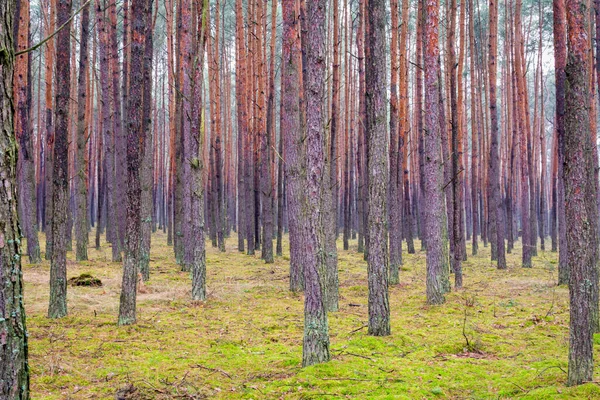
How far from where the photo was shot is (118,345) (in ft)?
19.4

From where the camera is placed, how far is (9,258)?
2.46m

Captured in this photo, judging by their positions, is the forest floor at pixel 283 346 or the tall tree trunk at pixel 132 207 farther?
the tall tree trunk at pixel 132 207

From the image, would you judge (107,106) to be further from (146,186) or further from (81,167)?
(146,186)

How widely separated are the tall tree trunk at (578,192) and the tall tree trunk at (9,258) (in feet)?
13.5

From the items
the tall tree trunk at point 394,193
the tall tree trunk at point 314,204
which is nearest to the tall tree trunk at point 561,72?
the tall tree trunk at point 314,204

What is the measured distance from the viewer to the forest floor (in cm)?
448

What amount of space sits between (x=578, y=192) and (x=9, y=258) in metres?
4.19

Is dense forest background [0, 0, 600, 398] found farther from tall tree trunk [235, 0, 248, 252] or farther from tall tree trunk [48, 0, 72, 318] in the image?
tall tree trunk [235, 0, 248, 252]

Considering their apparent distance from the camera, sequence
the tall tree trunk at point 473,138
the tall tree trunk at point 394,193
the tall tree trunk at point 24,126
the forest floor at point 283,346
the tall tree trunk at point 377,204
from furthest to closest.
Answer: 1. the tall tree trunk at point 473,138
2. the tall tree trunk at point 24,126
3. the tall tree trunk at point 394,193
4. the tall tree trunk at point 377,204
5. the forest floor at point 283,346

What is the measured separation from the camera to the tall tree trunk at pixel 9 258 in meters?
2.42

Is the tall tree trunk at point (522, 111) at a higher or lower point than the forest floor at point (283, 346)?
higher

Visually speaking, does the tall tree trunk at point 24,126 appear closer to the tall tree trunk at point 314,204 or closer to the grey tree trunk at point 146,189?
the grey tree trunk at point 146,189

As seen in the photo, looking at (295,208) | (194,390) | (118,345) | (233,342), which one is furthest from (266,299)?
(194,390)

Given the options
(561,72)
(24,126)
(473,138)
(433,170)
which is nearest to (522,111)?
(473,138)
